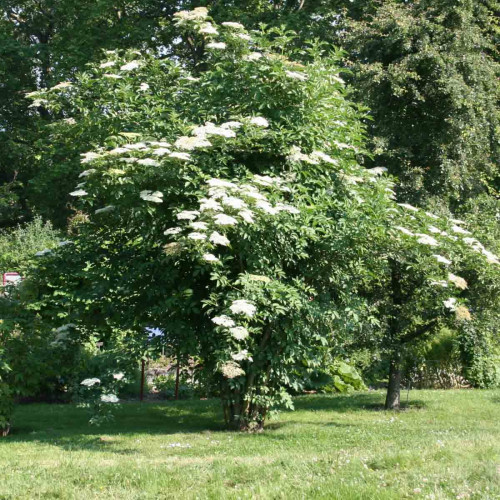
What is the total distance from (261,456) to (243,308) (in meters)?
1.45

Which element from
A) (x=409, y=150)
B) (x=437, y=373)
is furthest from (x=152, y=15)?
(x=437, y=373)

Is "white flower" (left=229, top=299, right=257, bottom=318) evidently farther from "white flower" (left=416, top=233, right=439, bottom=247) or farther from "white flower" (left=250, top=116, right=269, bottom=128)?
"white flower" (left=416, top=233, right=439, bottom=247)

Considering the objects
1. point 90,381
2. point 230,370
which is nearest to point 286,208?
point 230,370

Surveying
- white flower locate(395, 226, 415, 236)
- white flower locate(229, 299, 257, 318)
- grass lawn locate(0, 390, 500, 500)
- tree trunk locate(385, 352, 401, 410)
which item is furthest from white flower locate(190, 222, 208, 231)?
tree trunk locate(385, 352, 401, 410)

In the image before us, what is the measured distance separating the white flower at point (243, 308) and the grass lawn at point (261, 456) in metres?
1.42

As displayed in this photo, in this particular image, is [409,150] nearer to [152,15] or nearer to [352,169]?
[352,169]

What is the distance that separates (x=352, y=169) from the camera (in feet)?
28.2

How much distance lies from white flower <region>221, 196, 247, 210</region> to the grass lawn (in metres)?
2.42

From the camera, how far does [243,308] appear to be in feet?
22.5

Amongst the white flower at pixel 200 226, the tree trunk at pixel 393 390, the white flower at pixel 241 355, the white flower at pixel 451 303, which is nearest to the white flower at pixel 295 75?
the white flower at pixel 200 226

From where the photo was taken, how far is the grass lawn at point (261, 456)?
17.1 ft

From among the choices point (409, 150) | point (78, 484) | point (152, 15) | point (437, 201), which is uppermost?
point (152, 15)

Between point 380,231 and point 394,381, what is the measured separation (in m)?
3.84

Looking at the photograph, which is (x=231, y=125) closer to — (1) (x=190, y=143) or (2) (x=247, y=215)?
(1) (x=190, y=143)
